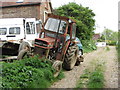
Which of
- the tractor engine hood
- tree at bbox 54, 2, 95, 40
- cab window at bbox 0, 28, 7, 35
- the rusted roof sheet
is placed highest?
the rusted roof sheet

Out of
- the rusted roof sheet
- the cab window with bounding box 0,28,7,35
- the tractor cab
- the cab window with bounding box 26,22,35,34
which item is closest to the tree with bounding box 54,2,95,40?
the rusted roof sheet

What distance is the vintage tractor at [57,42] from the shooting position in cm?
882

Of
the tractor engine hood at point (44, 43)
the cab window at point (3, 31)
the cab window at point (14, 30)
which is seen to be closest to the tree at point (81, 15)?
the cab window at point (14, 30)

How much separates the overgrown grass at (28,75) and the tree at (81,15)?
18.1 m

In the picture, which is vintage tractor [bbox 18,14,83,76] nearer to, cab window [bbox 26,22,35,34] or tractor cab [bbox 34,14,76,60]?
tractor cab [bbox 34,14,76,60]

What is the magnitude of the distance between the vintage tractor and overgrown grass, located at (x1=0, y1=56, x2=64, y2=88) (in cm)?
76

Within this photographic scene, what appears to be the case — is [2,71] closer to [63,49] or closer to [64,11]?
[63,49]

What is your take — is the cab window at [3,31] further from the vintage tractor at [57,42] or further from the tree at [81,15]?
the tree at [81,15]

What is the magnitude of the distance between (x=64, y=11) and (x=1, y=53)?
17.6m

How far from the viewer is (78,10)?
27.6 m

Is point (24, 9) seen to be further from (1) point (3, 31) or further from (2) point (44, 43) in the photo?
(2) point (44, 43)

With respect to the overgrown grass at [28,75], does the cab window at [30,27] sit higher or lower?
higher

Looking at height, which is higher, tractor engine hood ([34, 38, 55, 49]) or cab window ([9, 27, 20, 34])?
cab window ([9, 27, 20, 34])

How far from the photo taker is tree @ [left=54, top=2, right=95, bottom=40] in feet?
85.3
